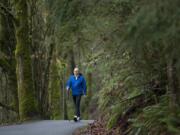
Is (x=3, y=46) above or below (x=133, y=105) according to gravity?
above

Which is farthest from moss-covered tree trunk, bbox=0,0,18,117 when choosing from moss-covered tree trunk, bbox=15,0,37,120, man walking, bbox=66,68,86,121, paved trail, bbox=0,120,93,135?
paved trail, bbox=0,120,93,135

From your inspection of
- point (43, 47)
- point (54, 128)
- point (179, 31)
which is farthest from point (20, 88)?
point (179, 31)

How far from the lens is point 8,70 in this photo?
29328 millimetres

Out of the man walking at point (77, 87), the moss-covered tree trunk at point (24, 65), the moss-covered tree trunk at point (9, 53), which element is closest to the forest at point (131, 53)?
the man walking at point (77, 87)

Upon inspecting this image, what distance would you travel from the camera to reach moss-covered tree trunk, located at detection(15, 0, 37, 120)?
2388 cm

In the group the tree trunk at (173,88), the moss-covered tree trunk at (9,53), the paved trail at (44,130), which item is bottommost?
the paved trail at (44,130)

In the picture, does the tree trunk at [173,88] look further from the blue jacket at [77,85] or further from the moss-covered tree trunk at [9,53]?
the moss-covered tree trunk at [9,53]

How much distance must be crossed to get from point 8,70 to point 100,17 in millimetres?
18166

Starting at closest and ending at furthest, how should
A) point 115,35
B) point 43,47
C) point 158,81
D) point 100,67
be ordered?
point 115,35
point 158,81
point 100,67
point 43,47

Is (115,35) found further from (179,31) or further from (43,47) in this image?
(43,47)

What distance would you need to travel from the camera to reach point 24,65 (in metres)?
23.9

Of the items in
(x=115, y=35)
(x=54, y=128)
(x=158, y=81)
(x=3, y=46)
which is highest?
(x=3, y=46)

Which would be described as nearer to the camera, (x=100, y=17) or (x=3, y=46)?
(x=100, y=17)

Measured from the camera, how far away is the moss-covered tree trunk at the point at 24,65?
23875mm
